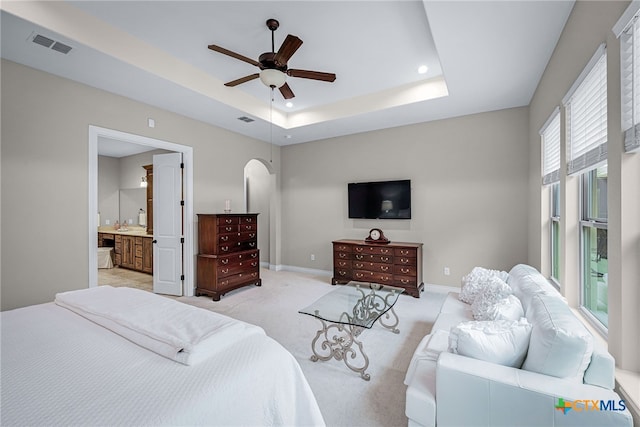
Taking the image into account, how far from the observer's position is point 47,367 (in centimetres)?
115

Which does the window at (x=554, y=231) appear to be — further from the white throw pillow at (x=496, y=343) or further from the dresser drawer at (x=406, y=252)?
the white throw pillow at (x=496, y=343)

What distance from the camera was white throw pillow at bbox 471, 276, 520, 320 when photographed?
2.27 meters

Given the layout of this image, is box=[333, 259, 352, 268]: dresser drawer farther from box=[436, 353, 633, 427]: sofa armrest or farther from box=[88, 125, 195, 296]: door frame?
box=[436, 353, 633, 427]: sofa armrest

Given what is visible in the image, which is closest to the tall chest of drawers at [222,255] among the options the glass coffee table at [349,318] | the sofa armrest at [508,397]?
the glass coffee table at [349,318]

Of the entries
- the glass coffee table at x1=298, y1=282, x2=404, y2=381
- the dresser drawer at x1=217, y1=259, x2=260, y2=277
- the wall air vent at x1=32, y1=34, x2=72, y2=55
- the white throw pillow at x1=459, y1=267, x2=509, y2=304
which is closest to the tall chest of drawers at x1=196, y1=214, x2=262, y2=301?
the dresser drawer at x1=217, y1=259, x2=260, y2=277

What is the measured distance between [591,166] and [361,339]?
7.78 ft

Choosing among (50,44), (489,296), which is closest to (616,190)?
(489,296)

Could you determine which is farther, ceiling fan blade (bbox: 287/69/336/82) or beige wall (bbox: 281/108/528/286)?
beige wall (bbox: 281/108/528/286)

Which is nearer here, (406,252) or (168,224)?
(406,252)

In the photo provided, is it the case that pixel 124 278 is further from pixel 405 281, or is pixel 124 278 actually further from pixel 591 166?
pixel 591 166

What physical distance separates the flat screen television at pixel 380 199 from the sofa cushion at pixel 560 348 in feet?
10.8

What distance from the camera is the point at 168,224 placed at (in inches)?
171

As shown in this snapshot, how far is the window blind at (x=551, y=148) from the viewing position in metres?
2.63

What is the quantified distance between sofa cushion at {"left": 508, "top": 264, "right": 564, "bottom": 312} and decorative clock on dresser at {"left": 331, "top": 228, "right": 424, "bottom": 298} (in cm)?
160
